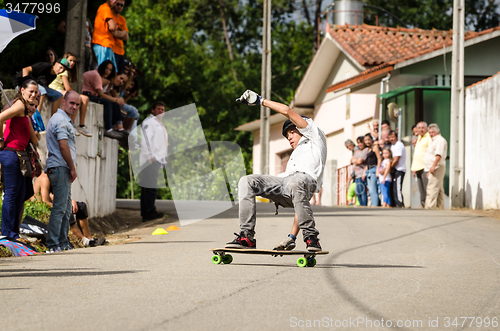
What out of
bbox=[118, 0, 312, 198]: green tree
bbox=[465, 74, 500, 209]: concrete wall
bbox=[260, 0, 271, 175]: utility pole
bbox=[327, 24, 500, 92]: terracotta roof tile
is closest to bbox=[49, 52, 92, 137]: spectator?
bbox=[465, 74, 500, 209]: concrete wall

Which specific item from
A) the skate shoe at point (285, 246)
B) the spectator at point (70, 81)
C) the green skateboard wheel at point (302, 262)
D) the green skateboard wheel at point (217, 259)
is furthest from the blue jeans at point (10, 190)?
the green skateboard wheel at point (302, 262)

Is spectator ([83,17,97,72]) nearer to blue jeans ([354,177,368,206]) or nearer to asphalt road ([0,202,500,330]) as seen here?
asphalt road ([0,202,500,330])

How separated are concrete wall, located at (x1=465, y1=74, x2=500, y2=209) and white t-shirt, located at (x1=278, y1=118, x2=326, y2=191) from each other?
9308 millimetres

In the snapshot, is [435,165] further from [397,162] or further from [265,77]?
[265,77]

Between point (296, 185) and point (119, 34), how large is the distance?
7.35 m

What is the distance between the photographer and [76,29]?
1249 centimetres

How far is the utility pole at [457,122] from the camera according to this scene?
17188 millimetres

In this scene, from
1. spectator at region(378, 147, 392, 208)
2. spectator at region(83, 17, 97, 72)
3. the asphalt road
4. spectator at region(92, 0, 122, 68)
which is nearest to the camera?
the asphalt road

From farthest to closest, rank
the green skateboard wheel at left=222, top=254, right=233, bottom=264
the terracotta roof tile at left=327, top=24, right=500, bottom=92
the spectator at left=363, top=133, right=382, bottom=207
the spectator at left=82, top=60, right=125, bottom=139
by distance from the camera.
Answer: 1. the terracotta roof tile at left=327, top=24, right=500, bottom=92
2. the spectator at left=363, top=133, right=382, bottom=207
3. the spectator at left=82, top=60, right=125, bottom=139
4. the green skateboard wheel at left=222, top=254, right=233, bottom=264

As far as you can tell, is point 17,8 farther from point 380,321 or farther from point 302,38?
point 302,38

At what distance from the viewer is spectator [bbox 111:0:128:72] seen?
12844mm

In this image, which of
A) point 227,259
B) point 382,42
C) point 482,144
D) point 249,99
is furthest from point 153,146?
point 382,42

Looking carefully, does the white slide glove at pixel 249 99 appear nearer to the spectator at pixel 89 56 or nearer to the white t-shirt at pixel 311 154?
the white t-shirt at pixel 311 154

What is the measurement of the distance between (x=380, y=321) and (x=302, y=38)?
42.0 m
